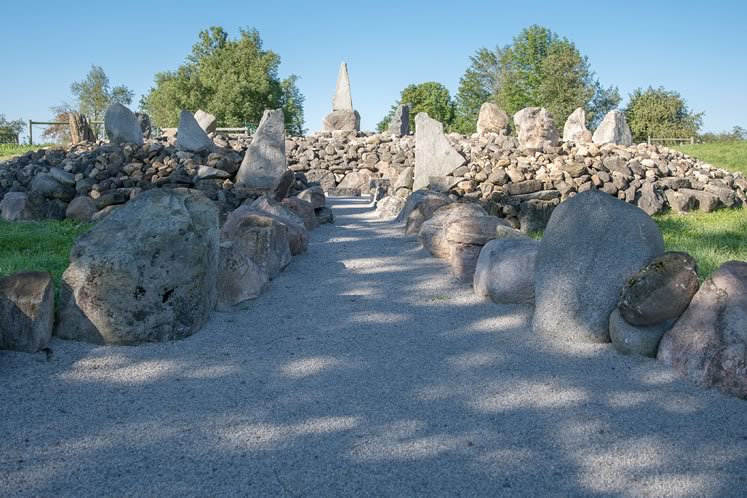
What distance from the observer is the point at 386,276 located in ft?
24.0

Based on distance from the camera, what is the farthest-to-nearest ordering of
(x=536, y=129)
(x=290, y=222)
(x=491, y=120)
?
(x=491, y=120) → (x=536, y=129) → (x=290, y=222)

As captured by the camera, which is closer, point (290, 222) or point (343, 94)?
point (290, 222)

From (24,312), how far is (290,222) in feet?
14.3

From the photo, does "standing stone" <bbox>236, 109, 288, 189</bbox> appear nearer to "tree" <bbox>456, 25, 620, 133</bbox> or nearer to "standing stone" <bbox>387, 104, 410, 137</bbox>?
"standing stone" <bbox>387, 104, 410, 137</bbox>

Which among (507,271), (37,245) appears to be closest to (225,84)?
(37,245)

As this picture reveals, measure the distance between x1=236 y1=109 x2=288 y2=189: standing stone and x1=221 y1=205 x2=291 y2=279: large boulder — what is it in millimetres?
4425

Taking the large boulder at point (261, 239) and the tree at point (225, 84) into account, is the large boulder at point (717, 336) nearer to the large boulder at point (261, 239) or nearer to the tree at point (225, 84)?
the large boulder at point (261, 239)

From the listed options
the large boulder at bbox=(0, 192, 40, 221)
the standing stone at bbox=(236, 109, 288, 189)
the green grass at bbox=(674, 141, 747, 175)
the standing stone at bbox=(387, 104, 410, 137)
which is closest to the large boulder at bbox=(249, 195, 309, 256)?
the standing stone at bbox=(236, 109, 288, 189)

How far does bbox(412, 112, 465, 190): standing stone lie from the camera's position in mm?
13031

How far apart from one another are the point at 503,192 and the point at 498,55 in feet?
151

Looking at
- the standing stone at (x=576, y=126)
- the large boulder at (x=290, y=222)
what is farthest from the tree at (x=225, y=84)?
the large boulder at (x=290, y=222)

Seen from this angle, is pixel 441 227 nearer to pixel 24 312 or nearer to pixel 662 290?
pixel 662 290

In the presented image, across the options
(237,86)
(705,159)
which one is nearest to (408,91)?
(237,86)

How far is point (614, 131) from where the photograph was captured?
18.1 meters
